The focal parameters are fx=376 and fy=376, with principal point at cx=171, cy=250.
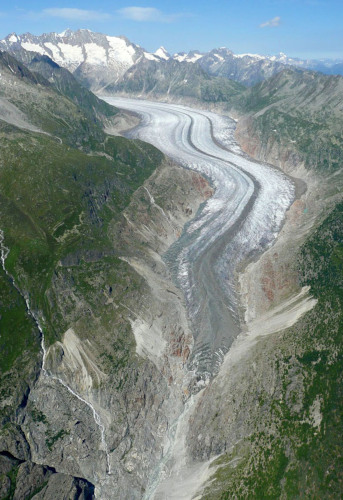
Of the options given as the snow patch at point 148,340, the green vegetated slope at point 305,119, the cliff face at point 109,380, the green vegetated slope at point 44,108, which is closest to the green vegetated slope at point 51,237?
the cliff face at point 109,380

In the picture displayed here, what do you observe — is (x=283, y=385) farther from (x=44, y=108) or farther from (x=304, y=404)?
(x=44, y=108)

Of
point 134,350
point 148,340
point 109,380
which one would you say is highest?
point 134,350

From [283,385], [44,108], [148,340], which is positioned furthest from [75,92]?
[283,385]

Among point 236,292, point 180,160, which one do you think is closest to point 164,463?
point 236,292

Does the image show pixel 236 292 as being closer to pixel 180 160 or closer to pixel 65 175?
pixel 65 175

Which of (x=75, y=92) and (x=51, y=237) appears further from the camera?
(x=75, y=92)
